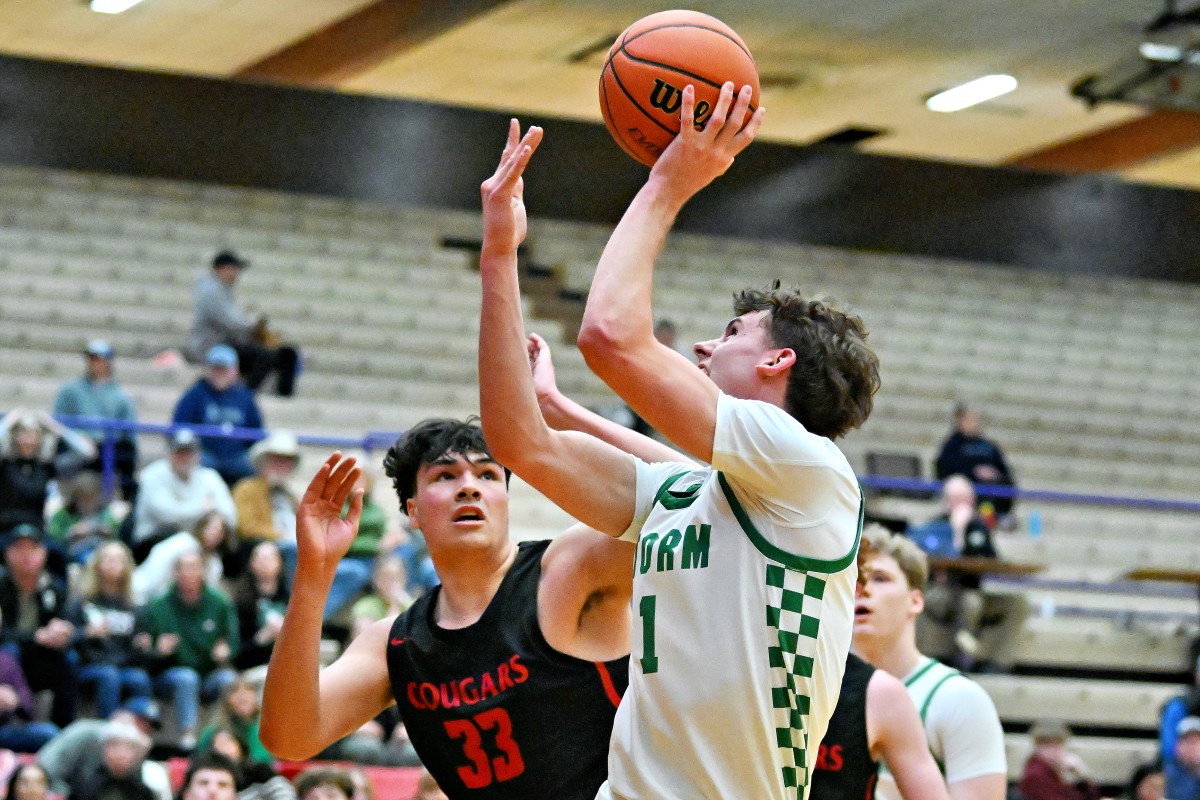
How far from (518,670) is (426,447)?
24.9 inches

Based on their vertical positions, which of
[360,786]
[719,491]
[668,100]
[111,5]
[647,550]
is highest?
[111,5]

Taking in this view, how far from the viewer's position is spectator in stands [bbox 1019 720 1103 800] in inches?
418

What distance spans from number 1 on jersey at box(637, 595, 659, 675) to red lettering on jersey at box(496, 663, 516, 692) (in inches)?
26.7

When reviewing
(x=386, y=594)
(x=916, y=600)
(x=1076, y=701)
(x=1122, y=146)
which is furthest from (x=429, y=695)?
(x=1122, y=146)

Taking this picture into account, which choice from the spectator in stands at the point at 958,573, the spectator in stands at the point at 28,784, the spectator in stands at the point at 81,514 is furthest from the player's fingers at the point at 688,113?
the spectator in stands at the point at 958,573

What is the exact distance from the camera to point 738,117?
299cm

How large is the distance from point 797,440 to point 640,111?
788 millimetres

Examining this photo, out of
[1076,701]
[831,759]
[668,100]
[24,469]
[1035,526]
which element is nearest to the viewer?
[668,100]

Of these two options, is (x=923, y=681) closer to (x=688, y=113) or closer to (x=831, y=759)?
(x=831, y=759)

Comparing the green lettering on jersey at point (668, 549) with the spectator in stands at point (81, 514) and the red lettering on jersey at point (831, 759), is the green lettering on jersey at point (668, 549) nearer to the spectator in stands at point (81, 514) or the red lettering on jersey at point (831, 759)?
the red lettering on jersey at point (831, 759)

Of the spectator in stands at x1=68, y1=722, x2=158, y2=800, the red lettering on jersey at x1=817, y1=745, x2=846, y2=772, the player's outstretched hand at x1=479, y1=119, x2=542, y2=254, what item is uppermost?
the player's outstretched hand at x1=479, y1=119, x2=542, y2=254

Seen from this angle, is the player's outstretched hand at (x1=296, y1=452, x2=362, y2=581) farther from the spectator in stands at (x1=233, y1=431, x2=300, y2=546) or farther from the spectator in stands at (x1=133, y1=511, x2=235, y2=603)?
the spectator in stands at (x1=233, y1=431, x2=300, y2=546)

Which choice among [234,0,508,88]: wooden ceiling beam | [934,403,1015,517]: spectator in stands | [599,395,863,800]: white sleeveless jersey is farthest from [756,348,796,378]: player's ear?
[234,0,508,88]: wooden ceiling beam

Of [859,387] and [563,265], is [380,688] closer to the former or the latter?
[859,387]
